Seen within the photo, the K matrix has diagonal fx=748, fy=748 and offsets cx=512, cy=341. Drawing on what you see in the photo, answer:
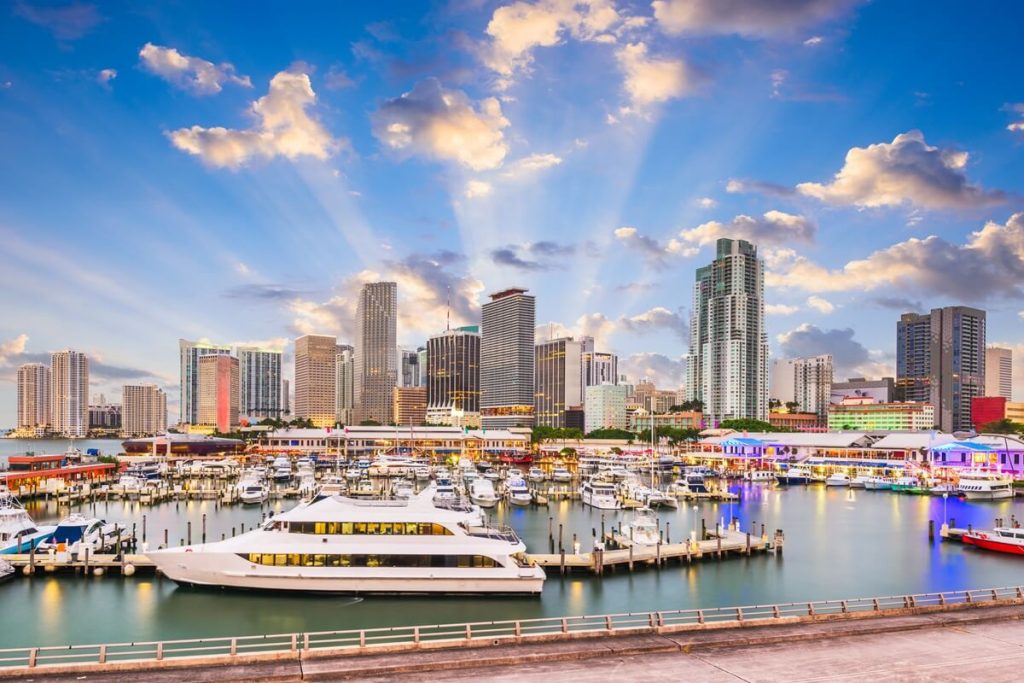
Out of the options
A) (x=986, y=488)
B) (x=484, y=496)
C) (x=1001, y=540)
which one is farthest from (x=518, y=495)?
(x=986, y=488)

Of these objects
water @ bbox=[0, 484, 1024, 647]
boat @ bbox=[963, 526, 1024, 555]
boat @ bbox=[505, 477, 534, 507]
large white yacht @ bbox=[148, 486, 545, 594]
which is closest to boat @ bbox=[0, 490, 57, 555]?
water @ bbox=[0, 484, 1024, 647]

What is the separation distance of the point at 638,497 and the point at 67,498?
67.6m

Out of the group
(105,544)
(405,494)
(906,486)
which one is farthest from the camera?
(906,486)

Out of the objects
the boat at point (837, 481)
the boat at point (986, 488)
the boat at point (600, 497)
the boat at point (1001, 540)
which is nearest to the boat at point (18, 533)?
the boat at point (600, 497)

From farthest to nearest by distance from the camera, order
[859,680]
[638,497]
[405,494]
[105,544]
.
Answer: [638,497] < [405,494] < [105,544] < [859,680]

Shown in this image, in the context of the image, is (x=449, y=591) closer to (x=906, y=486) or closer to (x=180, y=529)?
(x=180, y=529)

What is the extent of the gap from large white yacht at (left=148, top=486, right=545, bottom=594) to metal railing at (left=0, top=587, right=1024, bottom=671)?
4249mm

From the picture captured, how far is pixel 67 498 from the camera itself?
88.6 meters

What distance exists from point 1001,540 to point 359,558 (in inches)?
1977

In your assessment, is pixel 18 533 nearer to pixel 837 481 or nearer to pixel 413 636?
pixel 413 636

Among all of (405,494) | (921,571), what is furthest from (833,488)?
(405,494)

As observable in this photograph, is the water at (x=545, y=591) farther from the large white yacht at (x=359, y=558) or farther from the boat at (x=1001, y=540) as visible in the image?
the boat at (x=1001, y=540)

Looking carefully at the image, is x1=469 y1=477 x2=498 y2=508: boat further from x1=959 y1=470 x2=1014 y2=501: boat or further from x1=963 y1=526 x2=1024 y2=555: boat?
x1=959 y1=470 x2=1014 y2=501: boat

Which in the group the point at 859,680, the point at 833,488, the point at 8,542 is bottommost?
the point at 833,488
